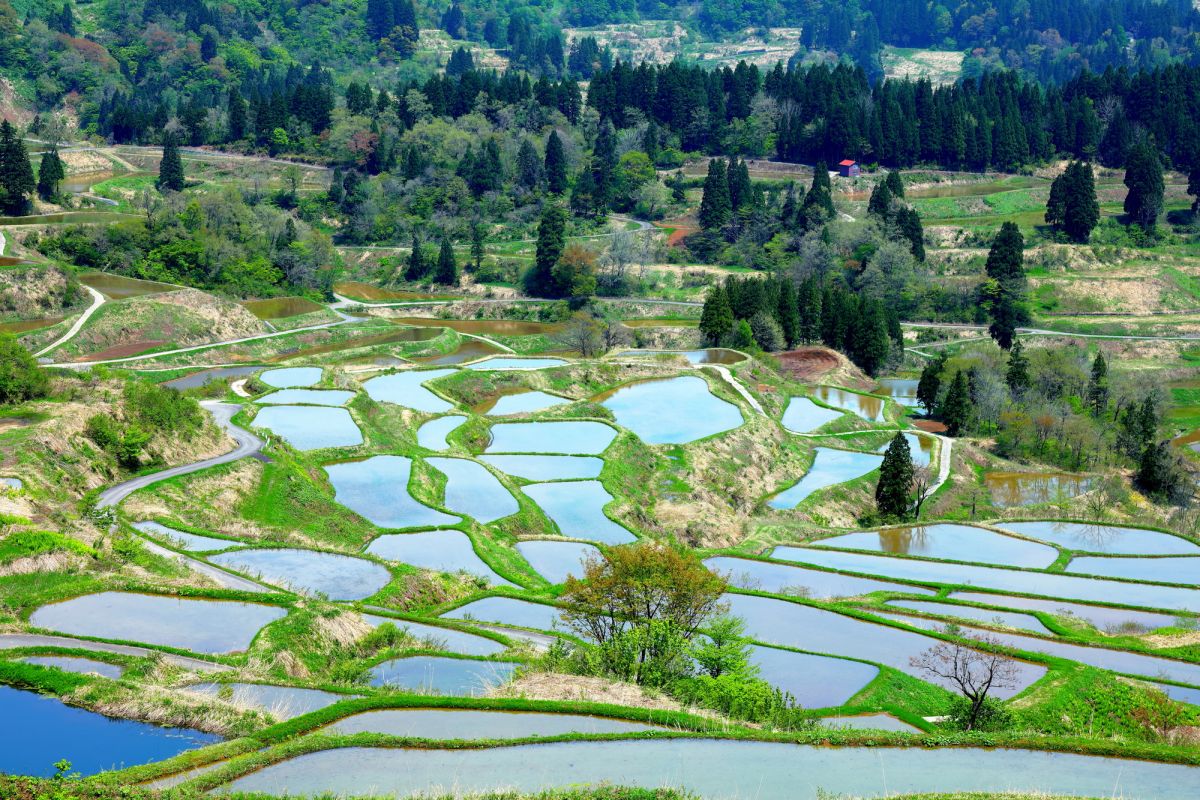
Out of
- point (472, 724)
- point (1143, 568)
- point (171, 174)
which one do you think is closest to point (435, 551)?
point (472, 724)

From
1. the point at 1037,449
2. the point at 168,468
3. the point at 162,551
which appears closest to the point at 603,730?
the point at 162,551

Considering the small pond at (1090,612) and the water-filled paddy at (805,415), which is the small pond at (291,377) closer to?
the water-filled paddy at (805,415)

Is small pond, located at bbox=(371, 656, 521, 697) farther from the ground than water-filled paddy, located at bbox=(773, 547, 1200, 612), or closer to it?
farther from the ground

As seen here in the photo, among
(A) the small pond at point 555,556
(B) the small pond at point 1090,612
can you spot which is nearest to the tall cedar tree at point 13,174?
(A) the small pond at point 555,556

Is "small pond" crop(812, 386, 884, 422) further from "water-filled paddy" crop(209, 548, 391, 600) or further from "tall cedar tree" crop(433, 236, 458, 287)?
"water-filled paddy" crop(209, 548, 391, 600)

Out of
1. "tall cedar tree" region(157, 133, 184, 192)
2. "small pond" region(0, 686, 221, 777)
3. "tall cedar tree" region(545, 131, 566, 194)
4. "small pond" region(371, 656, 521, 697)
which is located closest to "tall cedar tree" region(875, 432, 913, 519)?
"small pond" region(371, 656, 521, 697)

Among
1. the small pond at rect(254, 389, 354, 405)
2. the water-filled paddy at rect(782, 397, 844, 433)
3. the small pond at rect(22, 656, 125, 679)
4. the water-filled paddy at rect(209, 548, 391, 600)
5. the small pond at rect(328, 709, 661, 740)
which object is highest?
the small pond at rect(22, 656, 125, 679)

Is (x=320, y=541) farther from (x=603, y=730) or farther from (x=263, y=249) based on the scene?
(x=263, y=249)
